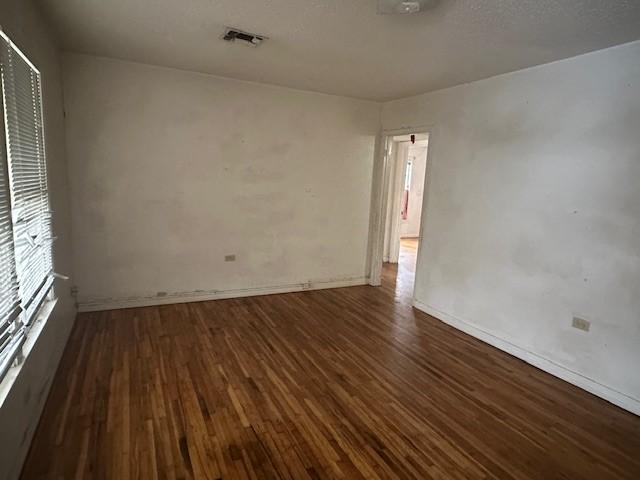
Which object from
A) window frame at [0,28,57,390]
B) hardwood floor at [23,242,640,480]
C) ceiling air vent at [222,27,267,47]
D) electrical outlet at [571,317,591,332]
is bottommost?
hardwood floor at [23,242,640,480]

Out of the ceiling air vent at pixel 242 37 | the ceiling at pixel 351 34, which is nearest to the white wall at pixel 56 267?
the ceiling at pixel 351 34

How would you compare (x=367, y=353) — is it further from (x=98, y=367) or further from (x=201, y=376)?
(x=98, y=367)

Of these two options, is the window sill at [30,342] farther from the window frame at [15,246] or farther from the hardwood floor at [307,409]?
the hardwood floor at [307,409]

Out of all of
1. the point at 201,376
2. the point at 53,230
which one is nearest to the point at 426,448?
the point at 201,376

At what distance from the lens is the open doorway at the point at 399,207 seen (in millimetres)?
5132

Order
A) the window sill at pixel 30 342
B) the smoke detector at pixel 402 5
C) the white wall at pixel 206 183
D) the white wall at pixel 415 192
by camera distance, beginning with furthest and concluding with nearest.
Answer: the white wall at pixel 415 192 → the white wall at pixel 206 183 → the smoke detector at pixel 402 5 → the window sill at pixel 30 342

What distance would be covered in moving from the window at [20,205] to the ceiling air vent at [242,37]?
50.9 inches

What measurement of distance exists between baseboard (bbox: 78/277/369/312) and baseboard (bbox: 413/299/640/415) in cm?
142

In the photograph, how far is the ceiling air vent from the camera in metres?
2.70

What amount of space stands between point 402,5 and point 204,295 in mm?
3594

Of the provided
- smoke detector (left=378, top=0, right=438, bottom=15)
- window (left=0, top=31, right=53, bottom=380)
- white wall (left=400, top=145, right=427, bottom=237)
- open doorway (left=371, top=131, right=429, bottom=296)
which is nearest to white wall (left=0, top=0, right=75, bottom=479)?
window (left=0, top=31, right=53, bottom=380)

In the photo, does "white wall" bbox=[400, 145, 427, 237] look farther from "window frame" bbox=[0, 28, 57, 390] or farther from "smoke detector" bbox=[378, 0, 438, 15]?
"window frame" bbox=[0, 28, 57, 390]

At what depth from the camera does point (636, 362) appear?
103 inches

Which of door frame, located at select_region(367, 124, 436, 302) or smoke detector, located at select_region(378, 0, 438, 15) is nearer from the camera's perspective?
smoke detector, located at select_region(378, 0, 438, 15)
